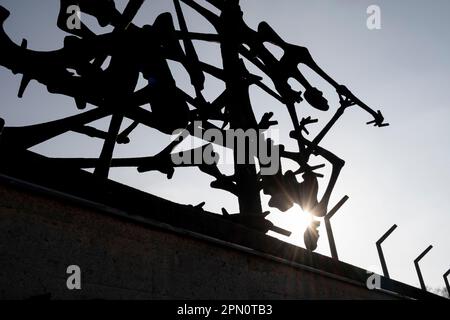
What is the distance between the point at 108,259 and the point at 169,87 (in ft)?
6.86

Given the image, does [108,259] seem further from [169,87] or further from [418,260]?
[418,260]

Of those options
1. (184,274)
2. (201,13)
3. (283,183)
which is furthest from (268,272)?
(201,13)

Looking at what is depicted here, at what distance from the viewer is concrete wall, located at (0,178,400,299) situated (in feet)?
6.52

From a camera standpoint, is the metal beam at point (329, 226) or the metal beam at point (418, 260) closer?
the metal beam at point (329, 226)

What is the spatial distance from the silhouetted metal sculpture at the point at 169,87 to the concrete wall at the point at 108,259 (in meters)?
0.41

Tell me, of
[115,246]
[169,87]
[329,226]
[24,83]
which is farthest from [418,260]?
[24,83]

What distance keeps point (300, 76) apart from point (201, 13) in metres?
1.81

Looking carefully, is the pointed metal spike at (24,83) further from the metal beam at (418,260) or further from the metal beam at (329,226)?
the metal beam at (418,260)

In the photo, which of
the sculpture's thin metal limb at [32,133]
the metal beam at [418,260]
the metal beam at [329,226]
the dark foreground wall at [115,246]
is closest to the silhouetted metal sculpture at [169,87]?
the sculpture's thin metal limb at [32,133]

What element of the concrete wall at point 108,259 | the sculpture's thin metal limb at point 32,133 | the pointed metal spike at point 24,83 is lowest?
the concrete wall at point 108,259

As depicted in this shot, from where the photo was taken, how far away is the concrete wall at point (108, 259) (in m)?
1.99

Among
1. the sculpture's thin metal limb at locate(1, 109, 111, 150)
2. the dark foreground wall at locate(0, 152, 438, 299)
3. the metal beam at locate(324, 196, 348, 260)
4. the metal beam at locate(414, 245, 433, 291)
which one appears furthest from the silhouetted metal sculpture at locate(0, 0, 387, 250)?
the metal beam at locate(414, 245, 433, 291)
